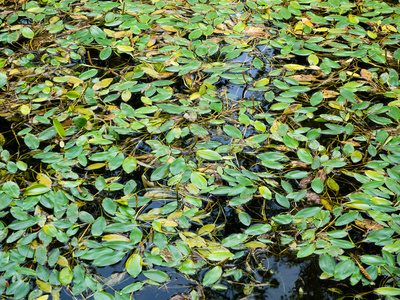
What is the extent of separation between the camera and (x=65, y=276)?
150 cm

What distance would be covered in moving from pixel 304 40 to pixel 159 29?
1036mm

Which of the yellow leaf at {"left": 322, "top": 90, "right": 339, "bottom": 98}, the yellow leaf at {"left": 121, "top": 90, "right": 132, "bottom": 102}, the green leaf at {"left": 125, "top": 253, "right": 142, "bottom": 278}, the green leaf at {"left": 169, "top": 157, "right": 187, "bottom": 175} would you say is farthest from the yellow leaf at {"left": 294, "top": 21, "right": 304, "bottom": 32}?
the green leaf at {"left": 125, "top": 253, "right": 142, "bottom": 278}

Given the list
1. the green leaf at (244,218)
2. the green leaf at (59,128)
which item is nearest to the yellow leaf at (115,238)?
the green leaf at (244,218)

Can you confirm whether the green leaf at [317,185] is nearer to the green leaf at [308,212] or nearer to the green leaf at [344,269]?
the green leaf at [308,212]

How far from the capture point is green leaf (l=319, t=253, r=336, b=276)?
4.90 ft

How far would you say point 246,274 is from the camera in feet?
4.95

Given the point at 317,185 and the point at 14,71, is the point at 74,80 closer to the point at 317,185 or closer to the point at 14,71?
the point at 14,71

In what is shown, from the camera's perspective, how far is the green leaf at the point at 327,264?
1493mm

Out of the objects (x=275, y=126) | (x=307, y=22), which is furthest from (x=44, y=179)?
(x=307, y=22)

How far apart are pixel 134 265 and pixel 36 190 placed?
64cm

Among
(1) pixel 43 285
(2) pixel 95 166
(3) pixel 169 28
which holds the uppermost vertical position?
(3) pixel 169 28

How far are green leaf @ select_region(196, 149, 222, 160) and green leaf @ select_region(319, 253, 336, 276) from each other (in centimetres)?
67

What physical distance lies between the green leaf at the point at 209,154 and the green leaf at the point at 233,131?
0.54 feet

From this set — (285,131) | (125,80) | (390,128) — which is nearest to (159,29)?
(125,80)
